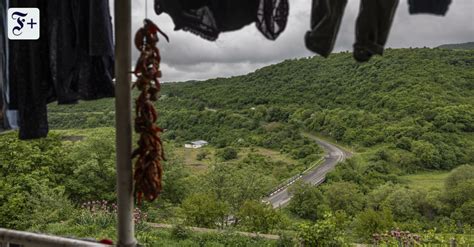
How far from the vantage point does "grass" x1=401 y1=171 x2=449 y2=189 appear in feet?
71.9

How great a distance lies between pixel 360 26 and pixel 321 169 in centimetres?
2835

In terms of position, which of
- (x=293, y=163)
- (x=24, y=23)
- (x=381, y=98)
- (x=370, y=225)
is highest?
(x=24, y=23)

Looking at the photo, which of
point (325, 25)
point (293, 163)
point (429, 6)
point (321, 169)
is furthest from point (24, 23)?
point (293, 163)

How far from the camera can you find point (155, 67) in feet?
4.33

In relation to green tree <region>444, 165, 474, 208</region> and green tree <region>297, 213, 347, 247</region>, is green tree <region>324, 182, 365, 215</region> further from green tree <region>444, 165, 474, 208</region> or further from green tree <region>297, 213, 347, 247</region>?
green tree <region>297, 213, 347, 247</region>

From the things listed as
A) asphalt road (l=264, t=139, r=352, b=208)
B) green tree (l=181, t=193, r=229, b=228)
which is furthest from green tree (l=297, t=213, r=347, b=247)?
asphalt road (l=264, t=139, r=352, b=208)

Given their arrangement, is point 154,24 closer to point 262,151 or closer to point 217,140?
point 217,140

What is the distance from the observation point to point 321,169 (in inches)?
1133

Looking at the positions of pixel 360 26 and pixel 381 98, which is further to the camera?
pixel 381 98

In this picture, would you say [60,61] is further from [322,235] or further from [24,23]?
[322,235]

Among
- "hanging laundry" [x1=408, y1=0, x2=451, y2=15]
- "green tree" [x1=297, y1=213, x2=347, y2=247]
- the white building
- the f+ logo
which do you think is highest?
"hanging laundry" [x1=408, y1=0, x2=451, y2=15]

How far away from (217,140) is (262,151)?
183 inches

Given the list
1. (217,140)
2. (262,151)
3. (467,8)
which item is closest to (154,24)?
(467,8)

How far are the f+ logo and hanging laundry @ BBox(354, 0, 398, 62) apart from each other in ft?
3.51
